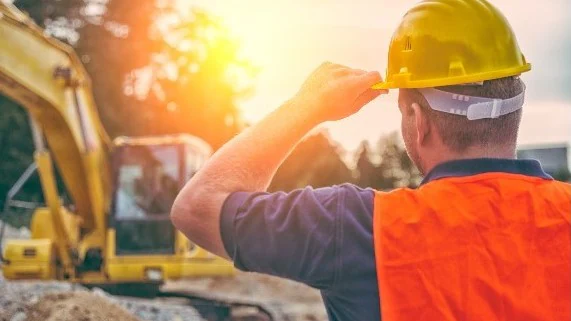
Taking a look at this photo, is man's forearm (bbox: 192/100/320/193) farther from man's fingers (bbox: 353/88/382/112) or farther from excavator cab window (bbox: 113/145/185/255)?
excavator cab window (bbox: 113/145/185/255)

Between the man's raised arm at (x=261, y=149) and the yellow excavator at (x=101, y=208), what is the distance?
7.24 metres

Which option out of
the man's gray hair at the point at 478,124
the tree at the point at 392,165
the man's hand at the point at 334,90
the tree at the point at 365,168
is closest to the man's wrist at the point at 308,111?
the man's hand at the point at 334,90

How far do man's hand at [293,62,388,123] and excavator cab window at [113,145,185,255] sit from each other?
363 inches

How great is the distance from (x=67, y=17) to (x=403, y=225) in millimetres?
31806

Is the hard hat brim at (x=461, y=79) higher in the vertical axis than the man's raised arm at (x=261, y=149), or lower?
higher

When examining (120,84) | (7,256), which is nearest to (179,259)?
(7,256)

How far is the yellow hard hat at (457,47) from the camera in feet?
5.60

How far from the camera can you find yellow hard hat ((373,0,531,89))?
1.71 m

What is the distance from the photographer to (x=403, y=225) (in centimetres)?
160

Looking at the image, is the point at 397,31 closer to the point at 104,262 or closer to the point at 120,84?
the point at 104,262

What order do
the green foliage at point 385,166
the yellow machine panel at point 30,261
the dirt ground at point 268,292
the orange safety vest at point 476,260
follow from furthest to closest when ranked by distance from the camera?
the green foliage at point 385,166
the dirt ground at point 268,292
the yellow machine panel at point 30,261
the orange safety vest at point 476,260

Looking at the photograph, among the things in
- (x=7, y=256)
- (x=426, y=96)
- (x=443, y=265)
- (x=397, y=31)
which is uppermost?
(x=397, y=31)

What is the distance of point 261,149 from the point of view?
1.71 metres

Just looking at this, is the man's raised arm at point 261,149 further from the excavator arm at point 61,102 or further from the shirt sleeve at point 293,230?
the excavator arm at point 61,102
